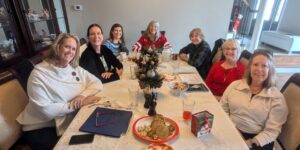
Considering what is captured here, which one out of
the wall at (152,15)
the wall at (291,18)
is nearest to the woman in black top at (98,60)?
the wall at (152,15)

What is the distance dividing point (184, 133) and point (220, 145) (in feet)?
0.62

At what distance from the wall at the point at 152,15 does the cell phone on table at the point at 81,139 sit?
9.59 feet

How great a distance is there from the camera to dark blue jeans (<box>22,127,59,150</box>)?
3.96 feet

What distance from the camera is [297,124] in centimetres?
110

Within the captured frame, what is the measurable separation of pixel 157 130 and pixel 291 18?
6.03m

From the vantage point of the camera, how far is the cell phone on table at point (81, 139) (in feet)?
2.99

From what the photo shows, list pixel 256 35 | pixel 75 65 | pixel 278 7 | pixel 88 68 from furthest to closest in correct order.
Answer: pixel 278 7 → pixel 256 35 → pixel 88 68 → pixel 75 65

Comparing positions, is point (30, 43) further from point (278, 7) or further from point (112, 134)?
point (278, 7)

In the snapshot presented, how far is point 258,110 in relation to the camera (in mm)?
1210

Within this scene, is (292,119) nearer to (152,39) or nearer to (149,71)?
(149,71)

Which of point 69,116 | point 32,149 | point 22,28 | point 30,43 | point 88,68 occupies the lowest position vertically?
point 32,149

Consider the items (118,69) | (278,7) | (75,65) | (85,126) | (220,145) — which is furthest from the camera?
(278,7)

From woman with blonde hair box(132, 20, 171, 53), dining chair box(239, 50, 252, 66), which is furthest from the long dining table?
woman with blonde hair box(132, 20, 171, 53)

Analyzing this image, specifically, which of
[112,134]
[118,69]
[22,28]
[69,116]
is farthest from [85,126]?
[22,28]
